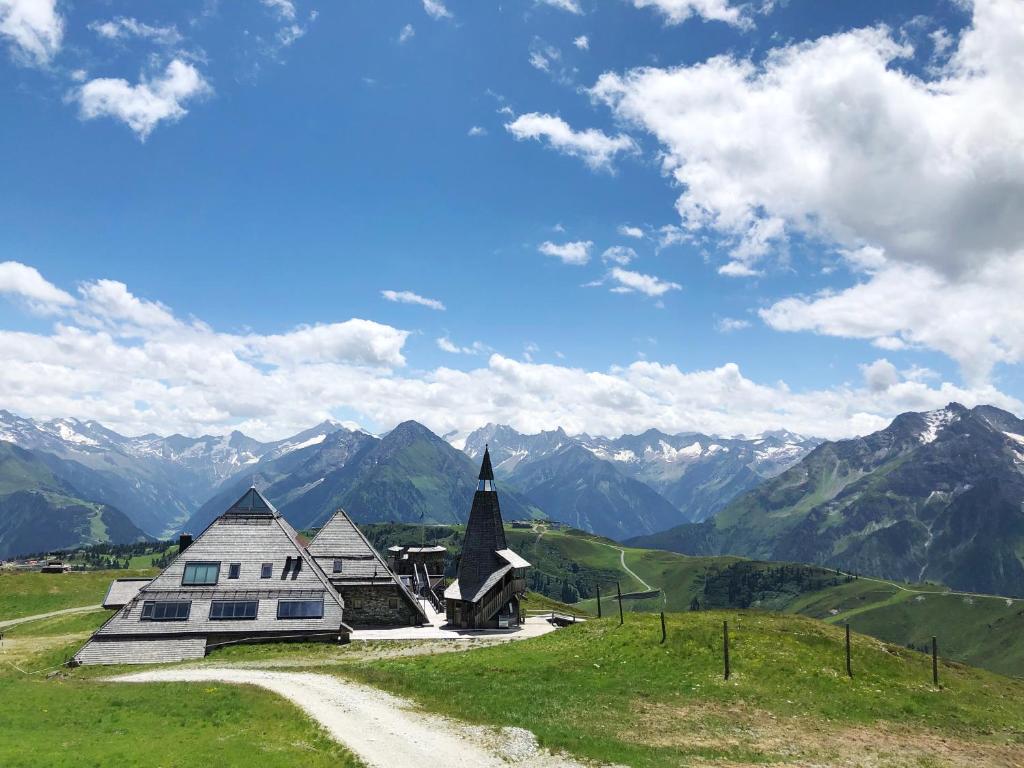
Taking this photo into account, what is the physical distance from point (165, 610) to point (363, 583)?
62.8 ft

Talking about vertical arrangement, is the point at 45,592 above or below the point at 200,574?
below

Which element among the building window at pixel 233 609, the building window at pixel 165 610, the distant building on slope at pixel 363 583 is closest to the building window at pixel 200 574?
the building window at pixel 165 610

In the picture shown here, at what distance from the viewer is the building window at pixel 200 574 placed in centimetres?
5616

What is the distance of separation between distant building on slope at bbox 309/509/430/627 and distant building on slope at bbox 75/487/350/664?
713cm

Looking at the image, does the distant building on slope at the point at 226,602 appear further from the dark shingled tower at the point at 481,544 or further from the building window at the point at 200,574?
the dark shingled tower at the point at 481,544

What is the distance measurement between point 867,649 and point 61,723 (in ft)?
162

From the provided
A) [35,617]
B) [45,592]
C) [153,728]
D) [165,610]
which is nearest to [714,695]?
[153,728]

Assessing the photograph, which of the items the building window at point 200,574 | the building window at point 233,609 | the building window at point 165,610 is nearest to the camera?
the building window at point 165,610

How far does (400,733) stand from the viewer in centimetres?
2877

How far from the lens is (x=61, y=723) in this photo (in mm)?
29141

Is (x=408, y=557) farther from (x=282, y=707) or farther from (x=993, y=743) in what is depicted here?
(x=993, y=743)

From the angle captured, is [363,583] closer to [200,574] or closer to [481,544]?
[481,544]

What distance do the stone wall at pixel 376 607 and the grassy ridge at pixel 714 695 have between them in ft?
55.0

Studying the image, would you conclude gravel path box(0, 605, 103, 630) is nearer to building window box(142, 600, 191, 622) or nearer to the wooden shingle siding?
building window box(142, 600, 191, 622)
